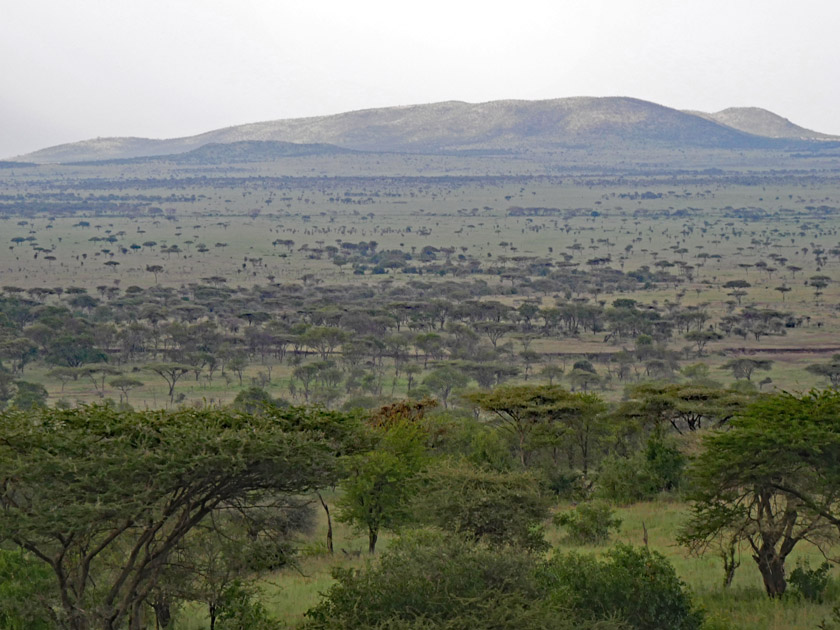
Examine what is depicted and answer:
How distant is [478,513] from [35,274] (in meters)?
96.0

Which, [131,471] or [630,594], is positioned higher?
[131,471]

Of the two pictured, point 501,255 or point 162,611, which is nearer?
point 162,611

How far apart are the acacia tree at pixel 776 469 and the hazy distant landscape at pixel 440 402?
6cm

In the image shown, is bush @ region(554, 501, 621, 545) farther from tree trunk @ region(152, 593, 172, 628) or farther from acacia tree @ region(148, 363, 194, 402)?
acacia tree @ region(148, 363, 194, 402)

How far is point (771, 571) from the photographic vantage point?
16.8 m

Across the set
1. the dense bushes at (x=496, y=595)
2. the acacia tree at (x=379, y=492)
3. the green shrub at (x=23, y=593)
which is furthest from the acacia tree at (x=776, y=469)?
the green shrub at (x=23, y=593)

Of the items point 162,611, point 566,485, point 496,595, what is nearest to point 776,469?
point 496,595

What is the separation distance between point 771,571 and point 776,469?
2612 millimetres

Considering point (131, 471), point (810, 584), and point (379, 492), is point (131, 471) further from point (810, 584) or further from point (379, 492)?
point (379, 492)

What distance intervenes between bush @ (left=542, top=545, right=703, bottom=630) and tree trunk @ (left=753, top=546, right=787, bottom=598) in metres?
2.68

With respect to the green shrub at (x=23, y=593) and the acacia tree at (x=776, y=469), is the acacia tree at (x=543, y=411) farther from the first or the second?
the green shrub at (x=23, y=593)

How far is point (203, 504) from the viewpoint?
13141mm

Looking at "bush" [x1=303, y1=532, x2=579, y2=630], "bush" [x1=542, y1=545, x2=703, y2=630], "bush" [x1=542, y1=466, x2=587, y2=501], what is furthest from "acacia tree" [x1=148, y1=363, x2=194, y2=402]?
"bush" [x1=303, y1=532, x2=579, y2=630]

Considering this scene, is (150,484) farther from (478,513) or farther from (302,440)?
(478,513)
